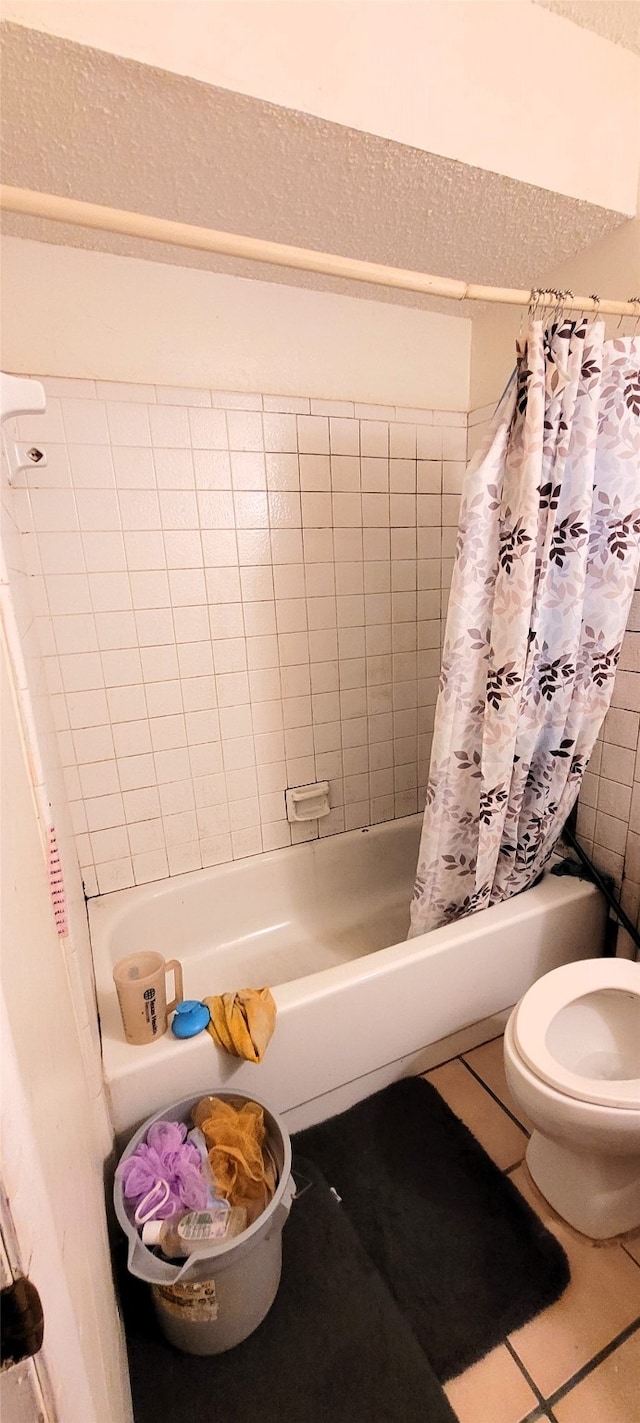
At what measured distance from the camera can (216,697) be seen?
1.71 m

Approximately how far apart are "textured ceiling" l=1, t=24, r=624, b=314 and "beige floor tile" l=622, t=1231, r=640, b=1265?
2159 mm

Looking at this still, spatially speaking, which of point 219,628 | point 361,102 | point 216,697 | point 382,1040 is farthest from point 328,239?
point 382,1040

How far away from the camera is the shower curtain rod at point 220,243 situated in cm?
71

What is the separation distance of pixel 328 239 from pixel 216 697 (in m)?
1.21

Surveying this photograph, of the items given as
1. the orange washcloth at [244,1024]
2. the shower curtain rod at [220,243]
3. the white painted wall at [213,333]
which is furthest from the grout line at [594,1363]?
the white painted wall at [213,333]

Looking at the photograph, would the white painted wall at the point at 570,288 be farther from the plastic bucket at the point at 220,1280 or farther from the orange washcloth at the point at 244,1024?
the plastic bucket at the point at 220,1280

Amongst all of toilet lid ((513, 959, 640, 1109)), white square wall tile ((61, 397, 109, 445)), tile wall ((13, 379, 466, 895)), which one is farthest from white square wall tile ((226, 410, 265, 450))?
toilet lid ((513, 959, 640, 1109))

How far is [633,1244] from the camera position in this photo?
3.66 ft

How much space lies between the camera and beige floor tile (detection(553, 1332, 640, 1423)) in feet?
2.89

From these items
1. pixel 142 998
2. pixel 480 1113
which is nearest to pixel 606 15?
pixel 142 998

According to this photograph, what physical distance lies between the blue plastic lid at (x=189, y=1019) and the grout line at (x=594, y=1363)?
0.82 metres

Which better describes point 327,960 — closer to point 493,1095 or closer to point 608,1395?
point 493,1095

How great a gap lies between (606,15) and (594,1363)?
2.47 meters

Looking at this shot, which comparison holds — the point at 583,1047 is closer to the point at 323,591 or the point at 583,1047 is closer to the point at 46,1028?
the point at 46,1028
